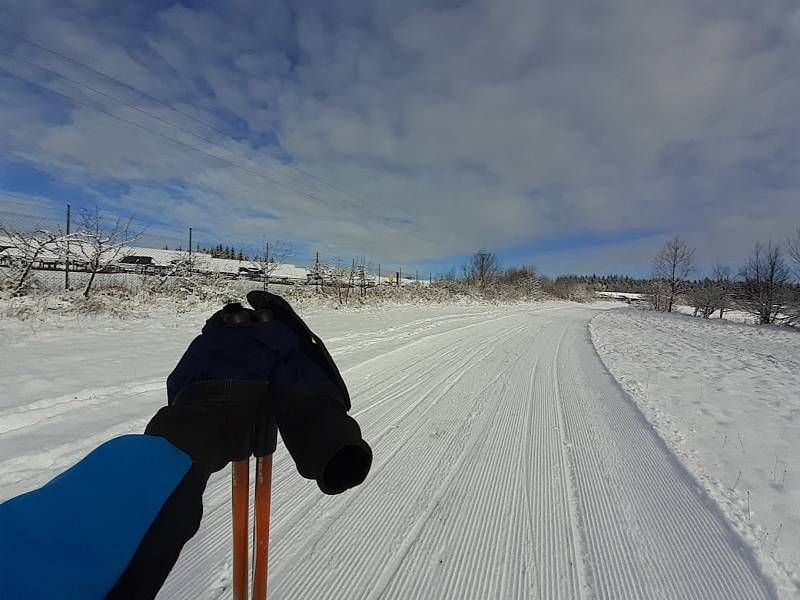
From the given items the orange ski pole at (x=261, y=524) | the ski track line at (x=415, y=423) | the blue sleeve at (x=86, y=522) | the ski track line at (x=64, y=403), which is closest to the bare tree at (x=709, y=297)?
the ski track line at (x=415, y=423)

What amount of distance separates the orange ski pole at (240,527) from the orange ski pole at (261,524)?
A: 41 millimetres

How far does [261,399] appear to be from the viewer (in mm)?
1148

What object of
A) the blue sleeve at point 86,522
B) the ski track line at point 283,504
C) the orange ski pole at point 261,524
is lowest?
the ski track line at point 283,504

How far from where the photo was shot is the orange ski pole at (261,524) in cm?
122

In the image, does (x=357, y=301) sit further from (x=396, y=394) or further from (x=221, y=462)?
(x=221, y=462)

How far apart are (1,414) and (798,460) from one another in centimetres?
715

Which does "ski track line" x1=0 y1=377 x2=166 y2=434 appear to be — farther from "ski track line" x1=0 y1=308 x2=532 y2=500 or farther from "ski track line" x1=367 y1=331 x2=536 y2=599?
"ski track line" x1=367 y1=331 x2=536 y2=599

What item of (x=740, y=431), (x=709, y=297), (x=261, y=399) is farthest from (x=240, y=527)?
(x=709, y=297)

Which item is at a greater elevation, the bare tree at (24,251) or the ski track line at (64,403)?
the bare tree at (24,251)

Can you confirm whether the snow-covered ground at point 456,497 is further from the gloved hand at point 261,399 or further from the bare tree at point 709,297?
the bare tree at point 709,297

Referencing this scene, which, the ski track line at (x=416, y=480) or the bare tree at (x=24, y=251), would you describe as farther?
the bare tree at (x=24, y=251)

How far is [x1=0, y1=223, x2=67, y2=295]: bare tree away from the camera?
9.28 m

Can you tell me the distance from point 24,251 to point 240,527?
1293 centimetres

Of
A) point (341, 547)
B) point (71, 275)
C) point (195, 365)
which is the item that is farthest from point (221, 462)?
point (71, 275)
